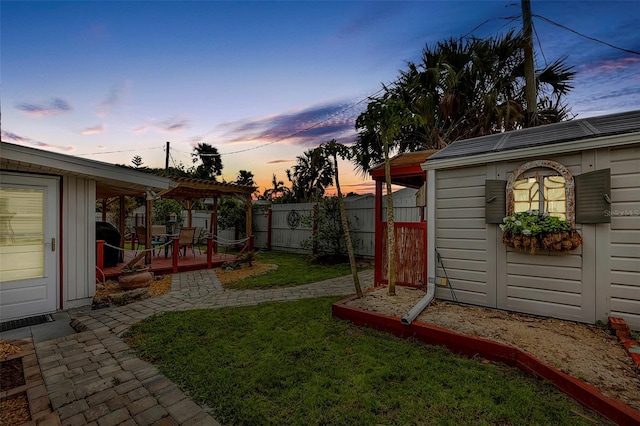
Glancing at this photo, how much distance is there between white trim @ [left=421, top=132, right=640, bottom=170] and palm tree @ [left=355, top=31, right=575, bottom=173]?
304 cm

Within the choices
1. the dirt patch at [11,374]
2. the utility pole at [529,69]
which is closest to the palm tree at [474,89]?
the utility pole at [529,69]

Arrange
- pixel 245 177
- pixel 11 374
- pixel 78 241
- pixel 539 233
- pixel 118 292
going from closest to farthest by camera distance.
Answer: pixel 11 374, pixel 539 233, pixel 78 241, pixel 118 292, pixel 245 177

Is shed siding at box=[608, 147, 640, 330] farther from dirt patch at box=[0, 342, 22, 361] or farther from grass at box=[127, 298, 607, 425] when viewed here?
dirt patch at box=[0, 342, 22, 361]

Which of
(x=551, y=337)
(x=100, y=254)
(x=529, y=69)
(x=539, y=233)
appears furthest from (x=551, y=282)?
(x=100, y=254)

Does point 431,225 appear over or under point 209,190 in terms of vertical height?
under

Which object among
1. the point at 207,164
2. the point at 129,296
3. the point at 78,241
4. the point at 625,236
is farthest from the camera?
the point at 207,164

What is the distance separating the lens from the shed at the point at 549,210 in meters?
2.87

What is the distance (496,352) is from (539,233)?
1454 mm

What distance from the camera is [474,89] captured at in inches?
300

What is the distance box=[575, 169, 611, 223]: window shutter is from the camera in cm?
290

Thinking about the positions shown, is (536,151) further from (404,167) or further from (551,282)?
(404,167)

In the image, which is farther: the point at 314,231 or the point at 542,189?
the point at 314,231

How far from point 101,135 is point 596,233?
1123cm

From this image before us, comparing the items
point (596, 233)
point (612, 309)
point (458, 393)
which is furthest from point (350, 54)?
point (458, 393)
